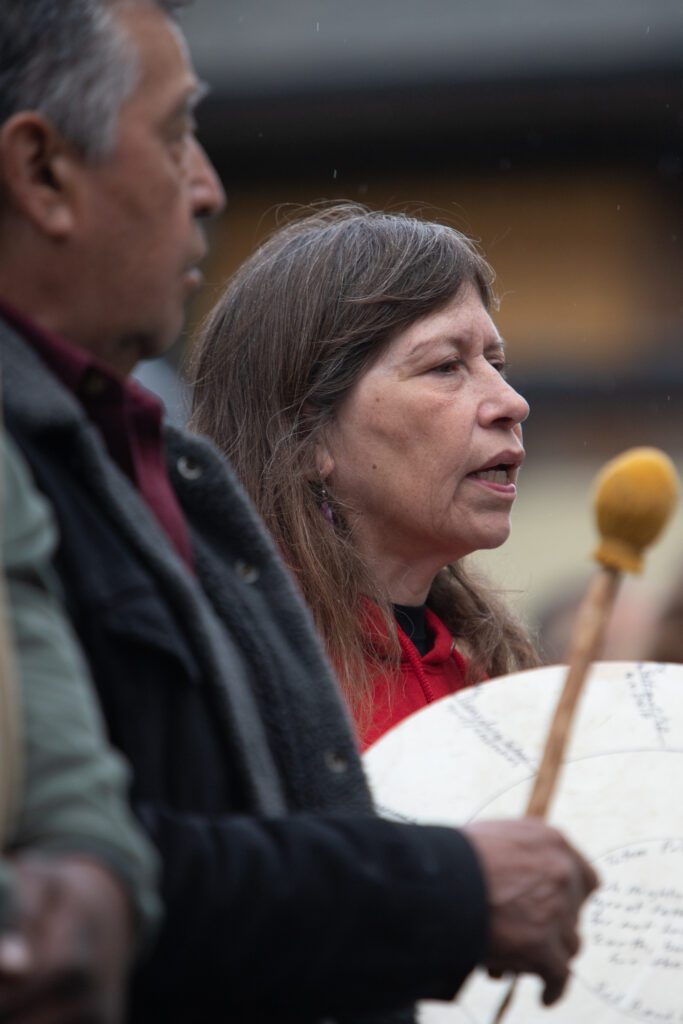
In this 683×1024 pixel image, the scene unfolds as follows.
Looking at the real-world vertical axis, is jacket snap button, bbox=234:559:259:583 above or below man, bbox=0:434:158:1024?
below

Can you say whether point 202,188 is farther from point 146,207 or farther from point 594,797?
point 594,797

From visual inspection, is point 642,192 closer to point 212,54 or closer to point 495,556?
point 212,54

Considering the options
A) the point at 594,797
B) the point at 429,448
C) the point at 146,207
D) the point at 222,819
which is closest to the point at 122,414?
the point at 146,207

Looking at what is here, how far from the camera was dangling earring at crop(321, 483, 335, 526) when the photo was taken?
118 inches

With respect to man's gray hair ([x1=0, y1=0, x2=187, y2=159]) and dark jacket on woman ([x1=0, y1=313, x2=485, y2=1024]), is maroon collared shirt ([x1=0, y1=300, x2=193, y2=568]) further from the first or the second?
man's gray hair ([x1=0, y1=0, x2=187, y2=159])

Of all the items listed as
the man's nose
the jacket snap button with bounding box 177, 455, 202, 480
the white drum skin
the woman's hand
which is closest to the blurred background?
the white drum skin

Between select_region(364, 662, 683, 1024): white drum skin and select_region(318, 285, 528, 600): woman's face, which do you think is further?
select_region(318, 285, 528, 600): woman's face

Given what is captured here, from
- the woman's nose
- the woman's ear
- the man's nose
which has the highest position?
the man's nose

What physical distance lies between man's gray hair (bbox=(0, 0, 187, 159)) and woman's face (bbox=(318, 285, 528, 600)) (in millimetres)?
1312

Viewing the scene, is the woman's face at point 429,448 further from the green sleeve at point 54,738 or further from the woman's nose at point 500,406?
the green sleeve at point 54,738

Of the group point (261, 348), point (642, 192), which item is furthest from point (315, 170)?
point (261, 348)

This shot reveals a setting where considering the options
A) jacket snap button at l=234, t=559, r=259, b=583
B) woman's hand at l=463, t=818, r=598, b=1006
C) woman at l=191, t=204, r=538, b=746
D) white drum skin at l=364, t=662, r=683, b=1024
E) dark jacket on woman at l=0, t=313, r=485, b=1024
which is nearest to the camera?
dark jacket on woman at l=0, t=313, r=485, b=1024

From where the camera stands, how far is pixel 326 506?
3.00 meters

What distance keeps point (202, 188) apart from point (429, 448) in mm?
1188
